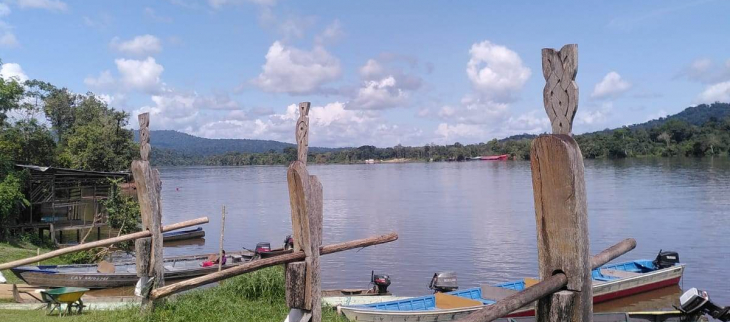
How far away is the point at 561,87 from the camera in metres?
3.27

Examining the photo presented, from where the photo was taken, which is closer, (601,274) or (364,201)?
(601,274)

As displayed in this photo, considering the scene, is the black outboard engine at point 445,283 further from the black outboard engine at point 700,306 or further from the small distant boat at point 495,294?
the black outboard engine at point 700,306

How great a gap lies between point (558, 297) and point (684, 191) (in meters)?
51.3

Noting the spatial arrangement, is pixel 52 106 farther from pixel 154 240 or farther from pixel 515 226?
pixel 154 240

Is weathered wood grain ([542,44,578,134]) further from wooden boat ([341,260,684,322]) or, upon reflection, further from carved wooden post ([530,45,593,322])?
wooden boat ([341,260,684,322])

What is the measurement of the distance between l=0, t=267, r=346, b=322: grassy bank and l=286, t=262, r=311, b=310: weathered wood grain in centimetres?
383

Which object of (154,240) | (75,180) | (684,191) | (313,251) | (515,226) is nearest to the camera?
(313,251)

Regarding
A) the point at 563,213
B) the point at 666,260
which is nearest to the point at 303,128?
the point at 563,213

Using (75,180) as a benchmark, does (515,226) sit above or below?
below

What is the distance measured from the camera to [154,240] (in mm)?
8688

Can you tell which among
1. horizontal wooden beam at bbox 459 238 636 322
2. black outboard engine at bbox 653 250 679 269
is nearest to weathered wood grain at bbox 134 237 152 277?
horizontal wooden beam at bbox 459 238 636 322

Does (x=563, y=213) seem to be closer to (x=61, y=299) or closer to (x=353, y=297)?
(x=61, y=299)

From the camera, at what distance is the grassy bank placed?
29.4ft

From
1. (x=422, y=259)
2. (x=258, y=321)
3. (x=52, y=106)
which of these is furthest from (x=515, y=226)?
(x=52, y=106)
